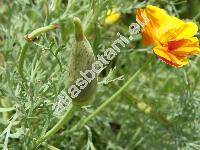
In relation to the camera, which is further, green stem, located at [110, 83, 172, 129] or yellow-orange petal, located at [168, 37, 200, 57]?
green stem, located at [110, 83, 172, 129]

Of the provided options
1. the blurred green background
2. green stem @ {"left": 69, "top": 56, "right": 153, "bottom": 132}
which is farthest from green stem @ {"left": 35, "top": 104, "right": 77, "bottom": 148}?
green stem @ {"left": 69, "top": 56, "right": 153, "bottom": 132}

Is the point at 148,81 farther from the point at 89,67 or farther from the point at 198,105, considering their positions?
the point at 89,67

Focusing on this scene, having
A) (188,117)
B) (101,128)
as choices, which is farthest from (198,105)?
(101,128)

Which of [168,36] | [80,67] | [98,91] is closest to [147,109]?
[98,91]

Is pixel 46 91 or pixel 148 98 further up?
pixel 46 91

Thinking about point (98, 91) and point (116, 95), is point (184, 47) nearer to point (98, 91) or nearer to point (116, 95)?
point (116, 95)

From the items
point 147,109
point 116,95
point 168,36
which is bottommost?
point 147,109

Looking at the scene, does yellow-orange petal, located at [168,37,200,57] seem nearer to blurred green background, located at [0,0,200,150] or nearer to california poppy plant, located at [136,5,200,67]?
california poppy plant, located at [136,5,200,67]
